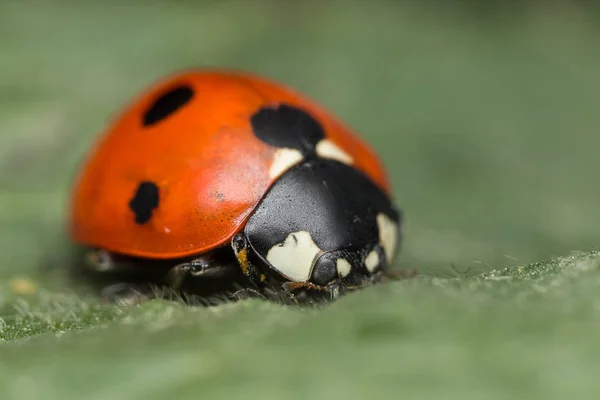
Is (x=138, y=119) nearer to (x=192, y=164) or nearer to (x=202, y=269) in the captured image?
(x=192, y=164)

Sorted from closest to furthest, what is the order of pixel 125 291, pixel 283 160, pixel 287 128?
pixel 283 160
pixel 287 128
pixel 125 291

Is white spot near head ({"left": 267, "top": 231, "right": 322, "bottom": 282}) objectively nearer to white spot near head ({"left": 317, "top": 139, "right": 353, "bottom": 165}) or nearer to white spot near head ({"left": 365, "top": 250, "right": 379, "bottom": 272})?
white spot near head ({"left": 365, "top": 250, "right": 379, "bottom": 272})

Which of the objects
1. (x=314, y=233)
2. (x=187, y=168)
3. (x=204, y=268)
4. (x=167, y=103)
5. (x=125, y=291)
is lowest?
(x=125, y=291)

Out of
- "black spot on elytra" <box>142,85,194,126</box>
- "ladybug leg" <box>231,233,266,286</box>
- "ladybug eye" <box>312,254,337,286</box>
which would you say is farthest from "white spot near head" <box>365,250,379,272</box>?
"black spot on elytra" <box>142,85,194,126</box>

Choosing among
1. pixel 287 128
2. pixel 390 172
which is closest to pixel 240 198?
pixel 287 128

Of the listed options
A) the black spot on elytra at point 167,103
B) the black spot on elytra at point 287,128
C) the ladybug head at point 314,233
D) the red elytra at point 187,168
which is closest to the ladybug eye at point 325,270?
the ladybug head at point 314,233

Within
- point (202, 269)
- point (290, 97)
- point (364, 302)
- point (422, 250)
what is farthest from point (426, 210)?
point (364, 302)

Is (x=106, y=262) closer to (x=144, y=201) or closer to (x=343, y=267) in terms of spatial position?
(x=144, y=201)
